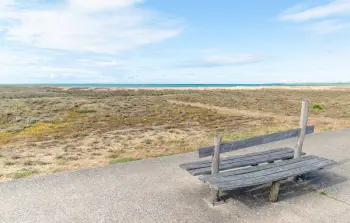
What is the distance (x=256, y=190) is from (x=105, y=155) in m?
5.94

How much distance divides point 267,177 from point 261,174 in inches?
7.3

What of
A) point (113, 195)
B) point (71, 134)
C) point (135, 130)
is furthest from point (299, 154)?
point (71, 134)

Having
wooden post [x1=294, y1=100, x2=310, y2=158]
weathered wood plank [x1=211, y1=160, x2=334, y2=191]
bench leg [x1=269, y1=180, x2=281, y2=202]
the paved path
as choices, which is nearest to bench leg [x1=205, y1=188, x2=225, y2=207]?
the paved path

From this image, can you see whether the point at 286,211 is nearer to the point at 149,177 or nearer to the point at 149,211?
the point at 149,211

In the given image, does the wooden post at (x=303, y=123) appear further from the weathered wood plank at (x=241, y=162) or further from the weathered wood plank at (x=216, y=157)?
the weathered wood plank at (x=216, y=157)

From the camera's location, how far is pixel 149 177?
5.91 m

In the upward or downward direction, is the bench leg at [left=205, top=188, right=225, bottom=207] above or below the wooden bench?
below

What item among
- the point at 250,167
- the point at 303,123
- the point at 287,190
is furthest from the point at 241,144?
the point at 303,123

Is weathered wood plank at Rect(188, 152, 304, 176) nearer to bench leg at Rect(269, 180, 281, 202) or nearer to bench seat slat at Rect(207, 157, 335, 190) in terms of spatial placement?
bench seat slat at Rect(207, 157, 335, 190)

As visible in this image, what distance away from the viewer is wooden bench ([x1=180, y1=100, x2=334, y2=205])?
14.6 ft

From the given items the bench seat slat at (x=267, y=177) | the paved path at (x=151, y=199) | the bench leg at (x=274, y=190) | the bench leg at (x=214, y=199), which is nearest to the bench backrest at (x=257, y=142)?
the bench seat slat at (x=267, y=177)

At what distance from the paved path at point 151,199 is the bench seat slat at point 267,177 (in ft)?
1.75

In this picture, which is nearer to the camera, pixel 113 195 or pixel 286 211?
pixel 286 211

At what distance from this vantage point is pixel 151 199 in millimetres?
4863
